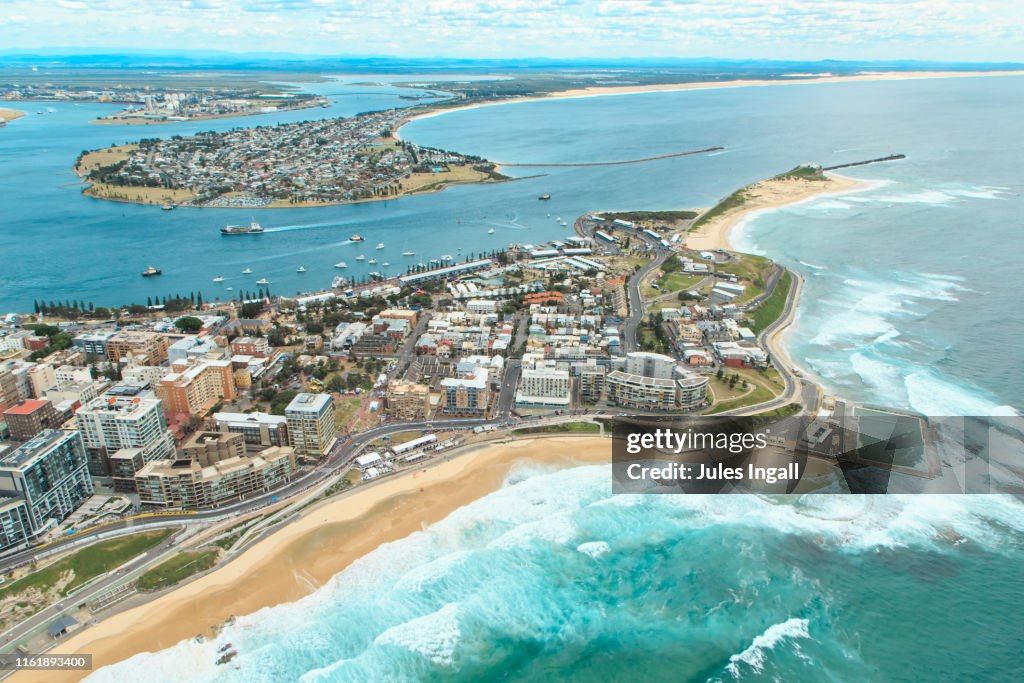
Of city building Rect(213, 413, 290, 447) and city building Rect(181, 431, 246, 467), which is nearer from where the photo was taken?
city building Rect(181, 431, 246, 467)

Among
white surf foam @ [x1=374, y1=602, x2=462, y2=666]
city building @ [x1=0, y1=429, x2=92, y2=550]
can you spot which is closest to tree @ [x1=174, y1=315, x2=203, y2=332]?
city building @ [x1=0, y1=429, x2=92, y2=550]

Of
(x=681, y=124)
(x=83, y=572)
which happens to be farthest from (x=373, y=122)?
(x=83, y=572)

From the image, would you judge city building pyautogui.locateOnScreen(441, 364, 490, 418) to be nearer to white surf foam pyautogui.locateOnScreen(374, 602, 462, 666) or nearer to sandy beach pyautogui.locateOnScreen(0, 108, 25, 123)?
white surf foam pyautogui.locateOnScreen(374, 602, 462, 666)

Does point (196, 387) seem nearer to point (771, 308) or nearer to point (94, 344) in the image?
point (94, 344)

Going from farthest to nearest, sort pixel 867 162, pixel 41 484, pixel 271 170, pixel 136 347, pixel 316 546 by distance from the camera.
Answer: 1. pixel 867 162
2. pixel 271 170
3. pixel 136 347
4. pixel 41 484
5. pixel 316 546

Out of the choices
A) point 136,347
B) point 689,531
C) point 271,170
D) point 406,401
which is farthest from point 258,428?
point 271,170
